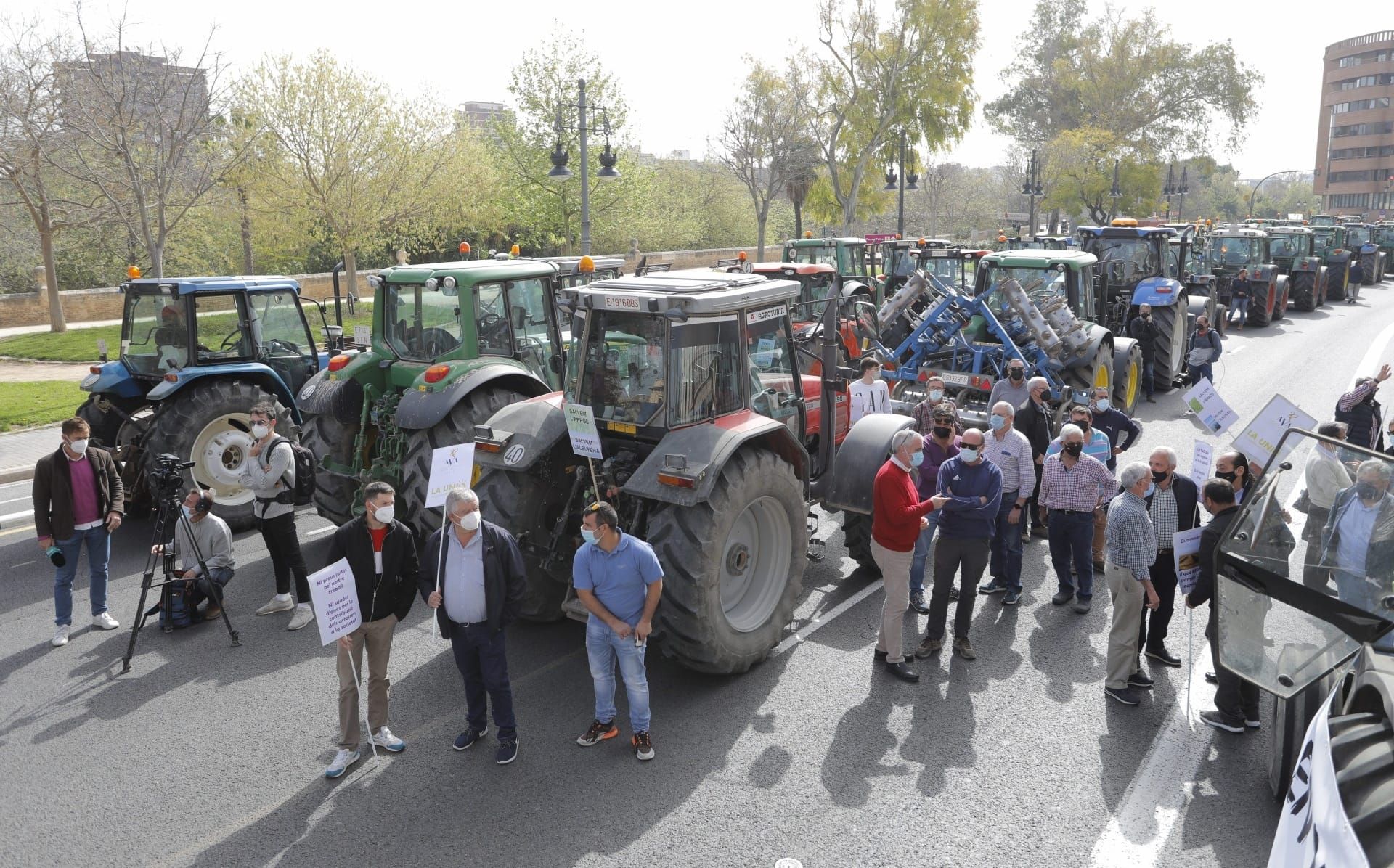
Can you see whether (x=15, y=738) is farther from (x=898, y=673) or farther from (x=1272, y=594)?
(x=1272, y=594)

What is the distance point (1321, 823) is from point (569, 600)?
4.25 metres

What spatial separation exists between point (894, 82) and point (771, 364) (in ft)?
94.0

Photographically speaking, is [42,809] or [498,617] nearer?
[42,809]

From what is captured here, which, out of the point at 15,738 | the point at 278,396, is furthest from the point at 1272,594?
the point at 278,396

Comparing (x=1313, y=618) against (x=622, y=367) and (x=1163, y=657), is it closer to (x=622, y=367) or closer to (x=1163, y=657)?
(x=1163, y=657)

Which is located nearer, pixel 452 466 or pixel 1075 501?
pixel 452 466

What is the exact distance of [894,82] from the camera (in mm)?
32594

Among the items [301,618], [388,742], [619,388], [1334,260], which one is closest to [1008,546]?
[619,388]

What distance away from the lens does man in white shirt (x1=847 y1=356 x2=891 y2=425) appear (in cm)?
890

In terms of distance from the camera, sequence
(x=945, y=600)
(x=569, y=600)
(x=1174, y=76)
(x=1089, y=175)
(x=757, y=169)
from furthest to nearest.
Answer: (x=1174, y=76), (x=1089, y=175), (x=757, y=169), (x=945, y=600), (x=569, y=600)

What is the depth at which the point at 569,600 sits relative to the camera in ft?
20.0

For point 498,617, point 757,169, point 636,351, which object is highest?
point 757,169

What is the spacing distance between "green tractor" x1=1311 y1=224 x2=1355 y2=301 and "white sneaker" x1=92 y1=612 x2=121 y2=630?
33.6 meters

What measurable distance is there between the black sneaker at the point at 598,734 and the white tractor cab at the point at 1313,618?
3.32 metres
